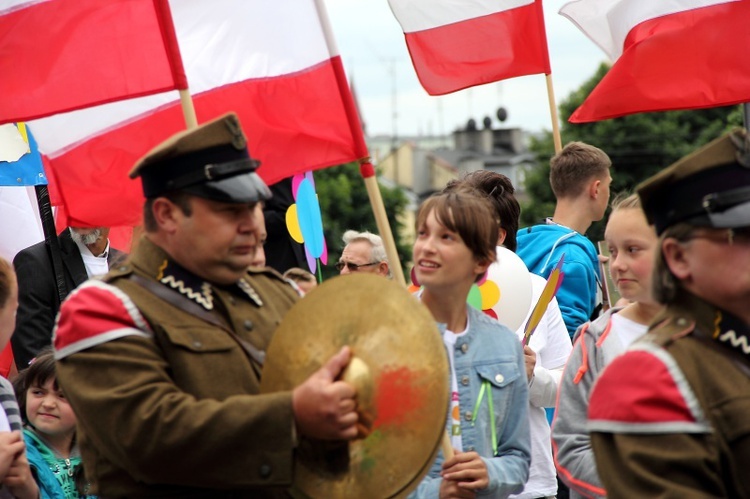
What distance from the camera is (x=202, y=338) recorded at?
3287 mm

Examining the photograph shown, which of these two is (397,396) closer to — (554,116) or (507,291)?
(507,291)

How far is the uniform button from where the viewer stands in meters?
3.15

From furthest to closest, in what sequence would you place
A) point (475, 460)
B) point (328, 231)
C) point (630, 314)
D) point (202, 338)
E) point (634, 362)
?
1. point (328, 231)
2. point (630, 314)
3. point (475, 460)
4. point (202, 338)
5. point (634, 362)

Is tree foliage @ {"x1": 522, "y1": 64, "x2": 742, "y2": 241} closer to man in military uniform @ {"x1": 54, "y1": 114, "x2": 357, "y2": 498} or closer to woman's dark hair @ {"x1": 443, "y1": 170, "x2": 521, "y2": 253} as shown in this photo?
woman's dark hair @ {"x1": 443, "y1": 170, "x2": 521, "y2": 253}

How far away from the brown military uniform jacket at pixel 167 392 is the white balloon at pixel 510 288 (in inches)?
73.3

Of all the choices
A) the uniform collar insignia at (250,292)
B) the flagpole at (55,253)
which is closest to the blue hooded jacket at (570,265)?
the flagpole at (55,253)

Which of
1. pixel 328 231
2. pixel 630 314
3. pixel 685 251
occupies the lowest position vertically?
pixel 328 231

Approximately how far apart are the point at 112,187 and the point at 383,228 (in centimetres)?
137

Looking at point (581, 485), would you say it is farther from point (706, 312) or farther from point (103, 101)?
point (103, 101)

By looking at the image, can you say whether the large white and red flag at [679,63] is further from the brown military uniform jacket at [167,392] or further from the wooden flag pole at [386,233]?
the brown military uniform jacket at [167,392]

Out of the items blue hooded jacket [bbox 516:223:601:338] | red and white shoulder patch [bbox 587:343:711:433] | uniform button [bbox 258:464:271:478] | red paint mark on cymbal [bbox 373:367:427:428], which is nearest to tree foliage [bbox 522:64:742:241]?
blue hooded jacket [bbox 516:223:601:338]

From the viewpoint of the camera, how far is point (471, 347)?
4.20 m

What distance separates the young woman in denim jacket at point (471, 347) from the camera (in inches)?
164

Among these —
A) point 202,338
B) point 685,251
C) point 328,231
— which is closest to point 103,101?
point 202,338
